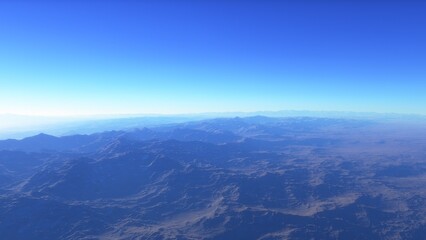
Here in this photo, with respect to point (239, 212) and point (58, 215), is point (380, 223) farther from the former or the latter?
point (58, 215)

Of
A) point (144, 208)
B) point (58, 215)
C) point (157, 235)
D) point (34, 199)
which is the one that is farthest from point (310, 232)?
point (34, 199)

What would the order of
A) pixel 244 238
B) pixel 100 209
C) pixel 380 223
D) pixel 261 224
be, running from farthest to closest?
pixel 100 209 → pixel 380 223 → pixel 261 224 → pixel 244 238

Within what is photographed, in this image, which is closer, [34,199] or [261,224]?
[261,224]

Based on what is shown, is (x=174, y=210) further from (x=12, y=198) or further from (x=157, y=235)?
(x=12, y=198)

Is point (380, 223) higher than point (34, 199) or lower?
lower

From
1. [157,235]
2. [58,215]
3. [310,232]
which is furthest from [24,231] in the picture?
[310,232]

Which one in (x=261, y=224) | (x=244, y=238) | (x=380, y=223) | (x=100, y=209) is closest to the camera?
(x=244, y=238)

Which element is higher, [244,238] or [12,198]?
[12,198]

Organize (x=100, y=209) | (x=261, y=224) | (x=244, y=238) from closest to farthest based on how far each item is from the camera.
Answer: (x=244, y=238) → (x=261, y=224) → (x=100, y=209)

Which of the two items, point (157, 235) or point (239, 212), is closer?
point (157, 235)
